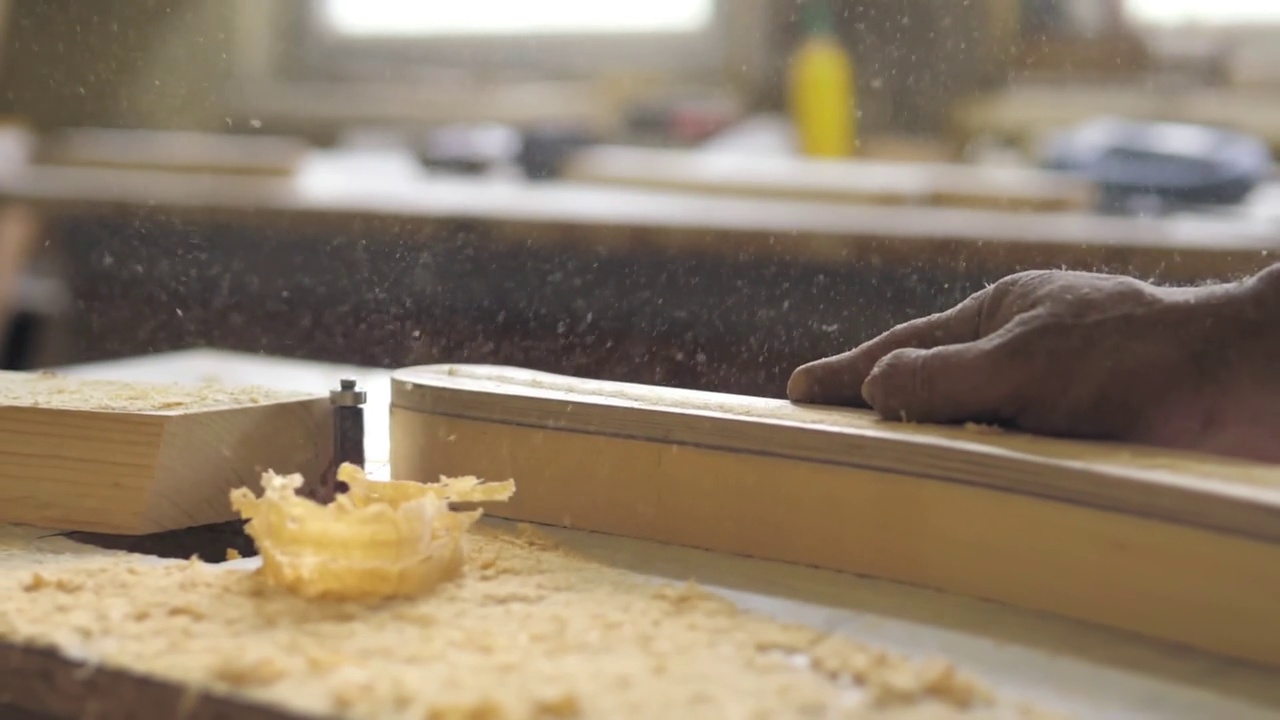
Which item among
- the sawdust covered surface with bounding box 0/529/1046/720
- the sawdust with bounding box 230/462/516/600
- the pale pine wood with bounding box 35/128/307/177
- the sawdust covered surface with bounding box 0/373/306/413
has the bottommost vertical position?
the sawdust covered surface with bounding box 0/529/1046/720

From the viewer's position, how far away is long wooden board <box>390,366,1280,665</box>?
2.41ft

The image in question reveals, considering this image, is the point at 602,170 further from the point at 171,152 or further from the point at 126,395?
the point at 126,395

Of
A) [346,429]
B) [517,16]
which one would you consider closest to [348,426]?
[346,429]

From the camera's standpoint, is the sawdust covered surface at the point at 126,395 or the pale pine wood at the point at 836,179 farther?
the pale pine wood at the point at 836,179

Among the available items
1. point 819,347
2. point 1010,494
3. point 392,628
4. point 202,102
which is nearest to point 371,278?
point 202,102

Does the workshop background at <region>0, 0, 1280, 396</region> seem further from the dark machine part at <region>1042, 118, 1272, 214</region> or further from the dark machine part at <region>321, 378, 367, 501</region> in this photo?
the dark machine part at <region>321, 378, 367, 501</region>

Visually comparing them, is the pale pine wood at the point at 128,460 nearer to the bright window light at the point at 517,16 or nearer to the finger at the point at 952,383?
the finger at the point at 952,383

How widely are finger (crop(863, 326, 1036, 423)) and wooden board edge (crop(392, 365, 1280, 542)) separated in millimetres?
19

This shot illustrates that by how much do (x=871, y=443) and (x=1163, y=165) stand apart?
1397 millimetres

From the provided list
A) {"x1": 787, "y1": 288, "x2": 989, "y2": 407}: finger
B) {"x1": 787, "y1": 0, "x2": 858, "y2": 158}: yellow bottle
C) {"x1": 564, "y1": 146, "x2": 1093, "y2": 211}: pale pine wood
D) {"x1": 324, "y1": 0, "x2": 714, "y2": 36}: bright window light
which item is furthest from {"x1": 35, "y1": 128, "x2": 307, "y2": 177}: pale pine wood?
{"x1": 787, "y1": 288, "x2": 989, "y2": 407}: finger

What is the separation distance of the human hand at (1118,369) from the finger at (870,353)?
53 millimetres

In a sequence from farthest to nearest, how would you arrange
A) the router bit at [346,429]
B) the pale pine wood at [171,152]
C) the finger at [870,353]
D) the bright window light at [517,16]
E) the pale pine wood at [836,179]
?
1. the bright window light at [517,16]
2. the pale pine wood at [171,152]
3. the pale pine wood at [836,179]
4. the router bit at [346,429]
5. the finger at [870,353]

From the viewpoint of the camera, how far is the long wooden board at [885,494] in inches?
28.9

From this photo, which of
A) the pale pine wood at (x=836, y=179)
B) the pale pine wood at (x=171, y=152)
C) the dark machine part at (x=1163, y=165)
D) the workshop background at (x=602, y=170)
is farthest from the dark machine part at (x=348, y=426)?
the pale pine wood at (x=171, y=152)
